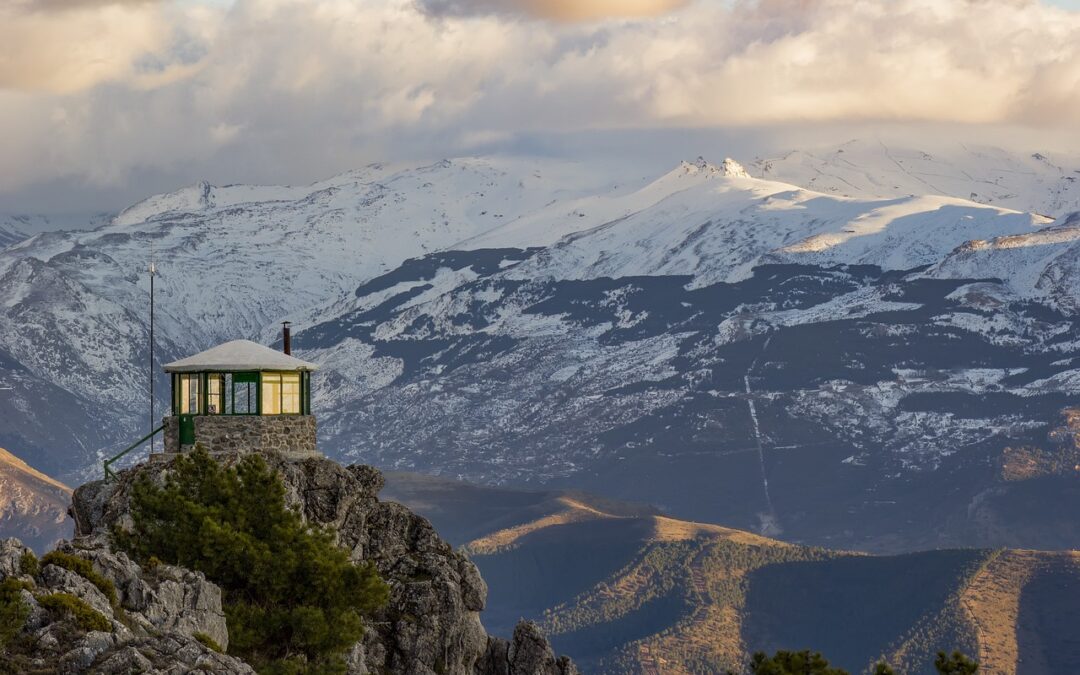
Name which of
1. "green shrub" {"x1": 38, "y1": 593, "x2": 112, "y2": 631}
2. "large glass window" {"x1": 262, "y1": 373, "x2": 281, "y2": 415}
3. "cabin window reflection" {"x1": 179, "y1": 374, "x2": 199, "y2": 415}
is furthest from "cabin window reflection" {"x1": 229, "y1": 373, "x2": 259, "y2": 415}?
"green shrub" {"x1": 38, "y1": 593, "x2": 112, "y2": 631}

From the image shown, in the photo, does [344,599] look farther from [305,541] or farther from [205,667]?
[205,667]

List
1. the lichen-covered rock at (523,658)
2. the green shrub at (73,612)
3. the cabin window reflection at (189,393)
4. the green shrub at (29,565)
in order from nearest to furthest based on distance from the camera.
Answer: the green shrub at (73,612) → the green shrub at (29,565) → the cabin window reflection at (189,393) → the lichen-covered rock at (523,658)

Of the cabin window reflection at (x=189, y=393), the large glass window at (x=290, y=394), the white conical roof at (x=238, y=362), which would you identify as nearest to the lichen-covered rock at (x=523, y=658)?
the large glass window at (x=290, y=394)

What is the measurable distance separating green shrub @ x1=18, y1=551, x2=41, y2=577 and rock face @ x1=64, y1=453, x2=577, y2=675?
67.5ft

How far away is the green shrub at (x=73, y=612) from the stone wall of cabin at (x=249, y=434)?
100 feet

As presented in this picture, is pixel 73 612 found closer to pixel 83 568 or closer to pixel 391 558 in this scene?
pixel 83 568

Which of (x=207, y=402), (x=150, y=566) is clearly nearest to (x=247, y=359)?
(x=207, y=402)

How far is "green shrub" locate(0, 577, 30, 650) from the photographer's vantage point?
7450 centimetres

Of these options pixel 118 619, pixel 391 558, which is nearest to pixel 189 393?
pixel 391 558

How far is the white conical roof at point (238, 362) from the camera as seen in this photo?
109125 millimetres

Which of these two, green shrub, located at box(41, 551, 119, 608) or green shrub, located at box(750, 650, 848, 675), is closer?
green shrub, located at box(41, 551, 119, 608)

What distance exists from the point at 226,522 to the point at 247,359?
1149 centimetres

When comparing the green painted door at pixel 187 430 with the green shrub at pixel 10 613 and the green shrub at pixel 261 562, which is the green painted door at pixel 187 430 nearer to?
the green shrub at pixel 261 562

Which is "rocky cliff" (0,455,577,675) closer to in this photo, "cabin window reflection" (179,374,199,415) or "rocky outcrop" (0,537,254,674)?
"rocky outcrop" (0,537,254,674)
